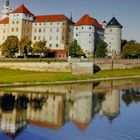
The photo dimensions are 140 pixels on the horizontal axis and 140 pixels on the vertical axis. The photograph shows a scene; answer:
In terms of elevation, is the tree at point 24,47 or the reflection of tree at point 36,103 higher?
the tree at point 24,47

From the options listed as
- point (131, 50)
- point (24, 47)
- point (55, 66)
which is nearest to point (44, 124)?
point (55, 66)

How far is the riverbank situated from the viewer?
59575mm

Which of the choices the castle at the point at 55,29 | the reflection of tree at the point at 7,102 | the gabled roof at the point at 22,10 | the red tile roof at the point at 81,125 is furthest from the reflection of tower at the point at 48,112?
the gabled roof at the point at 22,10

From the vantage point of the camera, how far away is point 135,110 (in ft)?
138

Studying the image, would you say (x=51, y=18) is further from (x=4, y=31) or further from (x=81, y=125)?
(x=81, y=125)

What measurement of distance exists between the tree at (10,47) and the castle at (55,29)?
890cm

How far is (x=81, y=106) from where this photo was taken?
43344 millimetres

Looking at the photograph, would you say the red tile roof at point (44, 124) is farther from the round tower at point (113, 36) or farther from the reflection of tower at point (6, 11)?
the reflection of tower at point (6, 11)

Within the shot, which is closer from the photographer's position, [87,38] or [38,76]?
[38,76]

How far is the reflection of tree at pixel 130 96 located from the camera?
49.6 m

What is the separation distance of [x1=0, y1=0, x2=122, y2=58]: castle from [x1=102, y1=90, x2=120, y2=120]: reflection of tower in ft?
147

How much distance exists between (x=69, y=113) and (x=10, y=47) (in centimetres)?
5552

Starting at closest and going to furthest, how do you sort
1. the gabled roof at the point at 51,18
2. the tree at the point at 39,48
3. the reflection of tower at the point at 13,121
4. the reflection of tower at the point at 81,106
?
the reflection of tower at the point at 13,121 < the reflection of tower at the point at 81,106 < the tree at the point at 39,48 < the gabled roof at the point at 51,18

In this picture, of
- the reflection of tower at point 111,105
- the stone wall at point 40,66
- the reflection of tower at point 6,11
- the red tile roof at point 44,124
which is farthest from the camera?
the reflection of tower at point 6,11
